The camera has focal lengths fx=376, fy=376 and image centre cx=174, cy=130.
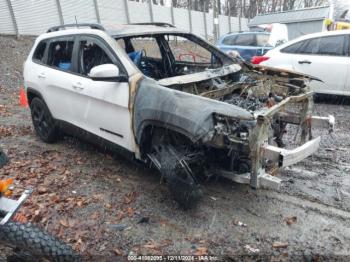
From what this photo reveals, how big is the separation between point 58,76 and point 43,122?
3.80ft

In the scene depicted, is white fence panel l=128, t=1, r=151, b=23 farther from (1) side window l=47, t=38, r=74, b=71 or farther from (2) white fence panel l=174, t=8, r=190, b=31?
(1) side window l=47, t=38, r=74, b=71

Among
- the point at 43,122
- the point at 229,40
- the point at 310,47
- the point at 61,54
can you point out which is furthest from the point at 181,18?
the point at 61,54

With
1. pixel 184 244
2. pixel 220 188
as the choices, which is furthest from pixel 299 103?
pixel 184 244

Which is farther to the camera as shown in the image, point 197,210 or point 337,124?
point 337,124

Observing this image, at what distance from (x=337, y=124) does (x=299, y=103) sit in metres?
3.08

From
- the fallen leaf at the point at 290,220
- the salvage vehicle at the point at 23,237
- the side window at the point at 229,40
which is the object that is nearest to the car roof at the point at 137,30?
the salvage vehicle at the point at 23,237

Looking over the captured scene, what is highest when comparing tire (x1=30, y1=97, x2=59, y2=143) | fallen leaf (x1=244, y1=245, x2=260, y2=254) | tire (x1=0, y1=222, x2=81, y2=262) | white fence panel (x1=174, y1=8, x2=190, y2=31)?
tire (x1=0, y1=222, x2=81, y2=262)

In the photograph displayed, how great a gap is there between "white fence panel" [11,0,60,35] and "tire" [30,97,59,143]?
11.3 m

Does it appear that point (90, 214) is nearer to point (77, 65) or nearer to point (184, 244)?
point (184, 244)

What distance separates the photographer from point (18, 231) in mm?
2586

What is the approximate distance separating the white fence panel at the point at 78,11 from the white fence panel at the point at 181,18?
7963mm

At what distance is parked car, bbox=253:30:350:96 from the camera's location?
8.02 meters

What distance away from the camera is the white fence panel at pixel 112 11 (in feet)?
65.5

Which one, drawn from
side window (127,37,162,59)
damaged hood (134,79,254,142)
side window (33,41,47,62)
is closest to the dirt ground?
damaged hood (134,79,254,142)
